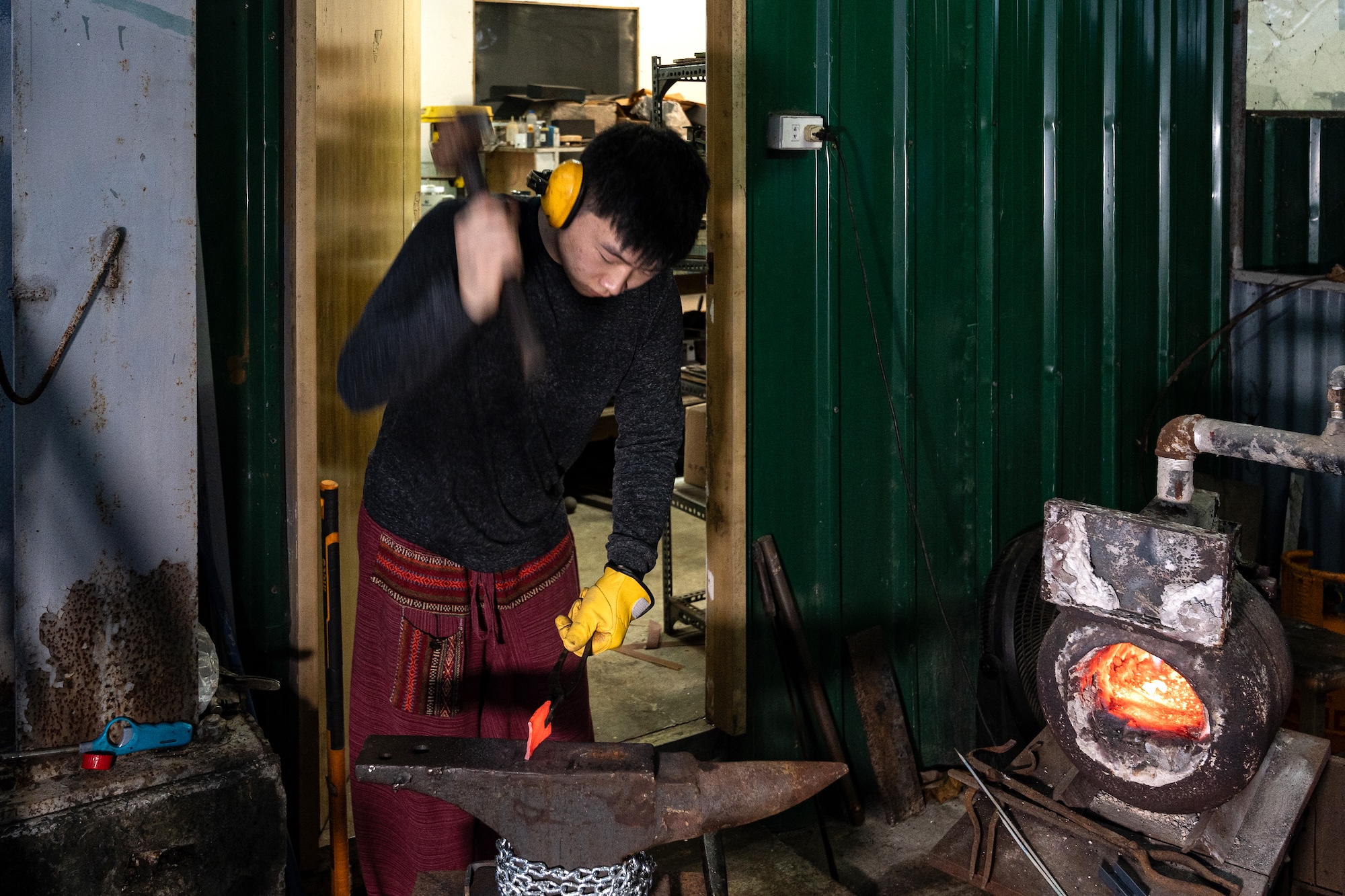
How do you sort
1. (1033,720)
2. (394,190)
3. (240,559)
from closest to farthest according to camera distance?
1. (240,559)
2. (1033,720)
3. (394,190)

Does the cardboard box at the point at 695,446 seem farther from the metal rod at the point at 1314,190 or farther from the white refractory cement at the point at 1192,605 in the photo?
the metal rod at the point at 1314,190

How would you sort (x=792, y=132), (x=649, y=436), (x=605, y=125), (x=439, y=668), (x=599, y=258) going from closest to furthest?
(x=599, y=258)
(x=439, y=668)
(x=649, y=436)
(x=792, y=132)
(x=605, y=125)

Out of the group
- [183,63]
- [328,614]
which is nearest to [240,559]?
[328,614]

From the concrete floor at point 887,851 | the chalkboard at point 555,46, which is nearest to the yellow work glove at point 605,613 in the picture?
the concrete floor at point 887,851

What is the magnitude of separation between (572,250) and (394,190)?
198cm

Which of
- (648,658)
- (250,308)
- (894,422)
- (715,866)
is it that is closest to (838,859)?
(894,422)

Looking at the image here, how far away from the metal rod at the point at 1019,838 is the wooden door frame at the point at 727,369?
98 cm

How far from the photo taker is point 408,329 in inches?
72.0

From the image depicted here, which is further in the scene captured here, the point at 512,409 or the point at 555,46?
the point at 555,46

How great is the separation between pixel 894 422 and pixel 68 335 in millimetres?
2343

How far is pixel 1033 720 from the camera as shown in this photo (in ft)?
11.2

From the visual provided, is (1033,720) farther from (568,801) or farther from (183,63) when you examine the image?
(183,63)

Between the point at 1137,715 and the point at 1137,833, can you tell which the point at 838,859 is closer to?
the point at 1137,833

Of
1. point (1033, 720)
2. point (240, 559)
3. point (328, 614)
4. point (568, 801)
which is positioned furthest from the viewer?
point (1033, 720)
